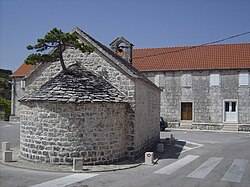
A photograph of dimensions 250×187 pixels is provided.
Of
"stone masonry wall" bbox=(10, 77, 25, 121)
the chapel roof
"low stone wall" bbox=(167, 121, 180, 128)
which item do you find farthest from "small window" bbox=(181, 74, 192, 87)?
"stone masonry wall" bbox=(10, 77, 25, 121)

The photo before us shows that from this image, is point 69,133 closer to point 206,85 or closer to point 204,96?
point 204,96

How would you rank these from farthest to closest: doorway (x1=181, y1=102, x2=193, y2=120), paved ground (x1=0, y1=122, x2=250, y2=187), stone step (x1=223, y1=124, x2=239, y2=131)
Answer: doorway (x1=181, y1=102, x2=193, y2=120)
stone step (x1=223, y1=124, x2=239, y2=131)
paved ground (x1=0, y1=122, x2=250, y2=187)

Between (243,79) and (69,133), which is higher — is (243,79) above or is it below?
above

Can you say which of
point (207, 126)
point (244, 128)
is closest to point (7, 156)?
point (207, 126)

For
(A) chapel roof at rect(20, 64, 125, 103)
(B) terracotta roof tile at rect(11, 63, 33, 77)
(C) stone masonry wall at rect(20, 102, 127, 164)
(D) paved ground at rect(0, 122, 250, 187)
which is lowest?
(D) paved ground at rect(0, 122, 250, 187)

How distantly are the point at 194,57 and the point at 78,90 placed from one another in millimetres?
22271

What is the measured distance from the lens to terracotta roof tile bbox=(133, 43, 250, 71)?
28.8 metres

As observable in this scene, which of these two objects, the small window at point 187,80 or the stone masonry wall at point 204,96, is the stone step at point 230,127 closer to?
the stone masonry wall at point 204,96

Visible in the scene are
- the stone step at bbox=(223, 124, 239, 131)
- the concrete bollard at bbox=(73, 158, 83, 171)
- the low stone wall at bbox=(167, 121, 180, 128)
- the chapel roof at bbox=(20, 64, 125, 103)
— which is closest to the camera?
the concrete bollard at bbox=(73, 158, 83, 171)

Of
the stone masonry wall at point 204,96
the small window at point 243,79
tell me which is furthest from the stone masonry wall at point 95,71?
the small window at point 243,79

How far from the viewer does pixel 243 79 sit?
27.6 meters

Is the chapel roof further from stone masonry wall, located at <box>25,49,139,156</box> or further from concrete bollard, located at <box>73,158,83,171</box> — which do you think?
concrete bollard, located at <box>73,158,83,171</box>

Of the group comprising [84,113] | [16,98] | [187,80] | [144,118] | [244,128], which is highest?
[187,80]

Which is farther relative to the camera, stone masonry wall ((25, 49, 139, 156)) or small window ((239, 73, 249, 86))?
small window ((239, 73, 249, 86))
